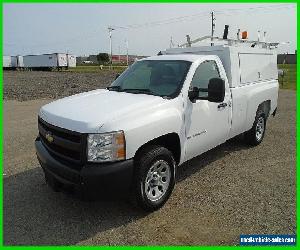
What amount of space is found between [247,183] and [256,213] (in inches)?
35.6

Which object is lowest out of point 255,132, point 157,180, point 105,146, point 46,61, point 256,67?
point 157,180

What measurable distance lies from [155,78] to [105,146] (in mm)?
1782

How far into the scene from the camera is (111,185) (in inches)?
133

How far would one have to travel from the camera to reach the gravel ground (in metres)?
3.49

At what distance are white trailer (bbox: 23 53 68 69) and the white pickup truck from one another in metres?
56.0

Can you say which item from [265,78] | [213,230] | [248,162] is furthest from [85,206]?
[265,78]

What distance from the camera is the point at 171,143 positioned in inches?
165

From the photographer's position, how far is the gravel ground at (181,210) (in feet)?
11.4

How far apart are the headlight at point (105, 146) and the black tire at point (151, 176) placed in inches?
15.0

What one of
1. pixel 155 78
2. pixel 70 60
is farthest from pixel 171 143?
pixel 70 60

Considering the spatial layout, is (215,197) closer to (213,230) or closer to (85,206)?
(213,230)

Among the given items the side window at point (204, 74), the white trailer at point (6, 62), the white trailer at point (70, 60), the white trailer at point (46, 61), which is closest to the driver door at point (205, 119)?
the side window at point (204, 74)

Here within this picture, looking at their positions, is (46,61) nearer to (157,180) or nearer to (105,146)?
(157,180)

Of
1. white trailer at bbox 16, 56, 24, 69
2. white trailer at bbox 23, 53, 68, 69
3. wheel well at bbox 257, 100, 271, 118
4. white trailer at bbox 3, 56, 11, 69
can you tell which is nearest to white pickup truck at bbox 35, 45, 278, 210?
wheel well at bbox 257, 100, 271, 118
